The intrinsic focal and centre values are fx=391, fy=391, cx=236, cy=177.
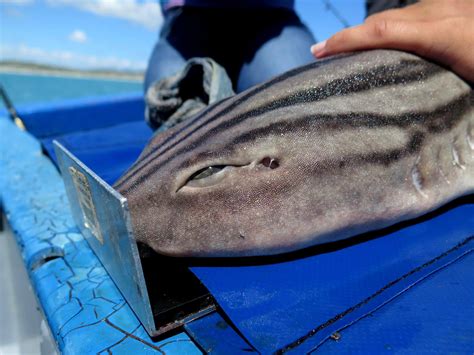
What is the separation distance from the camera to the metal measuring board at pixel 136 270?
0.95m

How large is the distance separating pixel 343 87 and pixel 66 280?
1110 millimetres

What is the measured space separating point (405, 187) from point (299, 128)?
16.0 inches

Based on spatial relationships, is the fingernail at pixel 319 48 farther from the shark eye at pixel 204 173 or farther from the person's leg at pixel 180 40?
the person's leg at pixel 180 40

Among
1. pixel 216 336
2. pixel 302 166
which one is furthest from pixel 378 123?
pixel 216 336

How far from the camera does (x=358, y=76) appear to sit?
129 centimetres

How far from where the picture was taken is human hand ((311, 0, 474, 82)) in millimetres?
1395

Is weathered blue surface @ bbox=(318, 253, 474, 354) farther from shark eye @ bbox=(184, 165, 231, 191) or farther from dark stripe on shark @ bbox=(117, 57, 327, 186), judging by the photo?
dark stripe on shark @ bbox=(117, 57, 327, 186)

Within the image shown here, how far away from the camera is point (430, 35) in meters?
1.39

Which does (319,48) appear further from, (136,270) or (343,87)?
(136,270)

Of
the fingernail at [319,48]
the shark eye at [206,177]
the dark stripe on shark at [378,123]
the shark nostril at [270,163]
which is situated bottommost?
the shark eye at [206,177]

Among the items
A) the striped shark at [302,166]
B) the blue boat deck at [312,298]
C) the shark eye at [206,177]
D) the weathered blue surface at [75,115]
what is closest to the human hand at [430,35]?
the striped shark at [302,166]

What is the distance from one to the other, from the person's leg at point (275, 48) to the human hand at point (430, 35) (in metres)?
1.21

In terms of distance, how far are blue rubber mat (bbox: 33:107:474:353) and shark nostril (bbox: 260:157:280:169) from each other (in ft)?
0.97

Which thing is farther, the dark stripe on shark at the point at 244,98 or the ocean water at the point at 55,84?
the ocean water at the point at 55,84
